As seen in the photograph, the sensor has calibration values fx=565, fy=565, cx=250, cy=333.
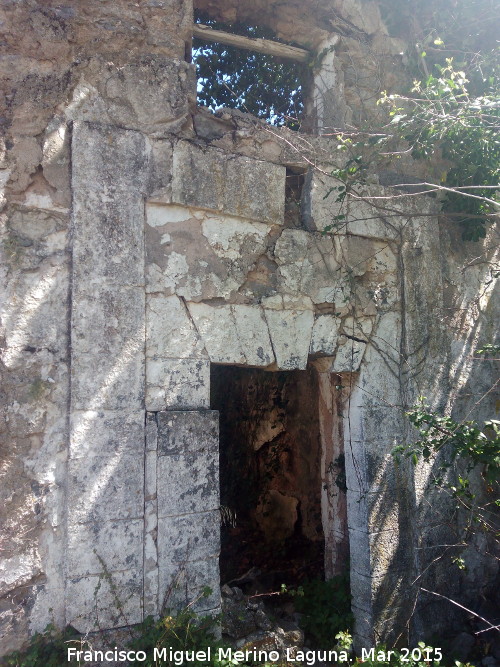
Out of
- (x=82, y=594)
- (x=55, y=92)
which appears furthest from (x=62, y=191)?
(x=82, y=594)

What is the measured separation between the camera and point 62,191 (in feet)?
10.6

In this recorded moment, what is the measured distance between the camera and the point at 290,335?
3.85 meters

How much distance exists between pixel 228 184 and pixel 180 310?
2.98 ft

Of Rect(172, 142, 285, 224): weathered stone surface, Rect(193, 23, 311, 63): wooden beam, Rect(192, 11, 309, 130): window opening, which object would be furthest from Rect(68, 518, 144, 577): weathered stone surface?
Rect(192, 11, 309, 130): window opening

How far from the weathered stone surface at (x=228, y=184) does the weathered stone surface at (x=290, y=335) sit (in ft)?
2.13

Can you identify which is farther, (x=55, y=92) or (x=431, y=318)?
(x=431, y=318)

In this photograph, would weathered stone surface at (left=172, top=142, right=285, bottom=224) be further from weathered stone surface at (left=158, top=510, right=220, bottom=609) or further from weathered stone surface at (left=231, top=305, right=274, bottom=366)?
weathered stone surface at (left=158, top=510, right=220, bottom=609)

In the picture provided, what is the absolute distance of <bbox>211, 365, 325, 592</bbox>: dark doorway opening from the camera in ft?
19.7

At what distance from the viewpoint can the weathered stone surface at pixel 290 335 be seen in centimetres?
378

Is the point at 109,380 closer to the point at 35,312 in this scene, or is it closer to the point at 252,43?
the point at 35,312

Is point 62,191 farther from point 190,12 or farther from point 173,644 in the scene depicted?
point 173,644

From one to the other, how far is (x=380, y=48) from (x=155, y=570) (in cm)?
441

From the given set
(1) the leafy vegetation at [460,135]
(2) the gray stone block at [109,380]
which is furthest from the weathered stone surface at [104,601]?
(1) the leafy vegetation at [460,135]

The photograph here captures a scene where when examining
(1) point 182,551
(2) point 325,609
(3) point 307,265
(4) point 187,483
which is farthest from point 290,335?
(2) point 325,609
